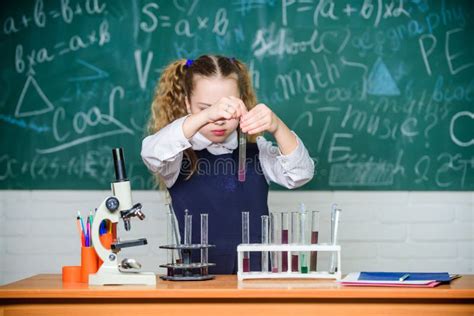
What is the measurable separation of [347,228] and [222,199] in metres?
1.24

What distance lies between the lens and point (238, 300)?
192cm

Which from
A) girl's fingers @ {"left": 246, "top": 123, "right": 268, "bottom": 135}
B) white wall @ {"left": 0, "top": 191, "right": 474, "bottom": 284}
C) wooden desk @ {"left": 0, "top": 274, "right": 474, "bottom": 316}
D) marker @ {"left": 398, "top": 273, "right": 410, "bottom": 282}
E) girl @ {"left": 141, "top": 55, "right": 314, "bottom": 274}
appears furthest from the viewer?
white wall @ {"left": 0, "top": 191, "right": 474, "bottom": 284}

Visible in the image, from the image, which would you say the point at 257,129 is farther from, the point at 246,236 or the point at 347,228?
the point at 347,228

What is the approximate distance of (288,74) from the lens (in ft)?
12.3

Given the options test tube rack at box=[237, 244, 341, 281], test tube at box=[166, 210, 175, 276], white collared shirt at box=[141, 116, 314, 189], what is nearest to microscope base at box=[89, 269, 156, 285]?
test tube at box=[166, 210, 175, 276]

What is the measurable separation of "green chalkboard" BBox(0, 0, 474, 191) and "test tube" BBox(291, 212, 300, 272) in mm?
1587

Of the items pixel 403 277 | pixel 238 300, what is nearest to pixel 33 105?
pixel 238 300

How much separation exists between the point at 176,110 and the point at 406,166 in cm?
139

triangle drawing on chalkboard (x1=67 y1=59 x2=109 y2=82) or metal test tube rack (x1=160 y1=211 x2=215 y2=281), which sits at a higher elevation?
triangle drawing on chalkboard (x1=67 y1=59 x2=109 y2=82)

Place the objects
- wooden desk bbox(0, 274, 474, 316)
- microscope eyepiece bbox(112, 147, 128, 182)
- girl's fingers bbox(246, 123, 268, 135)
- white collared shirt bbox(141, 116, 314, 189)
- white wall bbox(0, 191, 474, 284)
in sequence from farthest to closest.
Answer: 1. white wall bbox(0, 191, 474, 284)
2. white collared shirt bbox(141, 116, 314, 189)
3. girl's fingers bbox(246, 123, 268, 135)
4. microscope eyepiece bbox(112, 147, 128, 182)
5. wooden desk bbox(0, 274, 474, 316)

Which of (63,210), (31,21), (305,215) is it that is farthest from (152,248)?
(305,215)

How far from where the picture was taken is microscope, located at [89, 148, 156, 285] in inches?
80.6

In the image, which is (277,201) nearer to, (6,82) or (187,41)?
(187,41)

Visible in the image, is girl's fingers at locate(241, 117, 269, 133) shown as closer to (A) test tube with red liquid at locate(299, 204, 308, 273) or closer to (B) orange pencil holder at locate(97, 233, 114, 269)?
(A) test tube with red liquid at locate(299, 204, 308, 273)
